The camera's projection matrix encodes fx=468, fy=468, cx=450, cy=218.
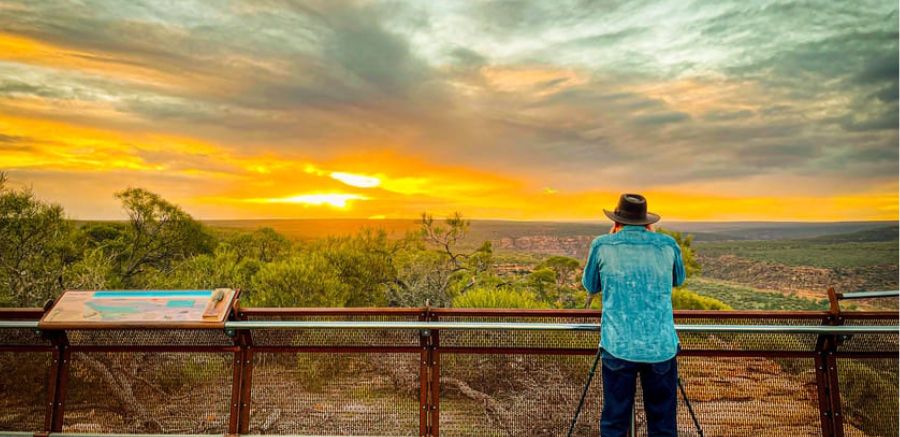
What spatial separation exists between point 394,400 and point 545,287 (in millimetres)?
18651

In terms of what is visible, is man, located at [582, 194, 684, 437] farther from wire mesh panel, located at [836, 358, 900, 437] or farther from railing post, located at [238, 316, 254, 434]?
railing post, located at [238, 316, 254, 434]

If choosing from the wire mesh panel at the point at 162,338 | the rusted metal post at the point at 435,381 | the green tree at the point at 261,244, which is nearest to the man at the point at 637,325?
the rusted metal post at the point at 435,381

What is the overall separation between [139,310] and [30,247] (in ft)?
58.3

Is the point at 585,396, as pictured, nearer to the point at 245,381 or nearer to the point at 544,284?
the point at 245,381

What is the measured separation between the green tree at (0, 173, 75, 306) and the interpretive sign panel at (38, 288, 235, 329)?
42.9 ft

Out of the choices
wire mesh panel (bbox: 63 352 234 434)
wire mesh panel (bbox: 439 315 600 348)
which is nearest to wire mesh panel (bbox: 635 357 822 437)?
wire mesh panel (bbox: 439 315 600 348)

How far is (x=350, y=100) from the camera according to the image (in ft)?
167

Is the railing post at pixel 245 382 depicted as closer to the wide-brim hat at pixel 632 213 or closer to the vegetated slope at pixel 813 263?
the wide-brim hat at pixel 632 213

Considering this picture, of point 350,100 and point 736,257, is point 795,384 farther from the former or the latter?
point 350,100

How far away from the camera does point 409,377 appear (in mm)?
3420

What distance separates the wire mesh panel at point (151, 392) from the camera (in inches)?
137

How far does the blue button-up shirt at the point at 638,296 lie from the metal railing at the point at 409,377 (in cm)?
54

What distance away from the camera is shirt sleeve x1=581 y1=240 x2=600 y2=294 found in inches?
116

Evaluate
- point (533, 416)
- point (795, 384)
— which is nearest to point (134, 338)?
point (533, 416)
